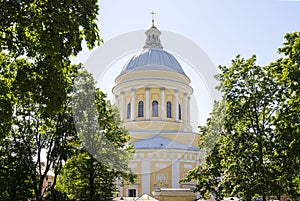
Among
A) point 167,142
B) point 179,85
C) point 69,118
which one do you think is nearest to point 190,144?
point 167,142

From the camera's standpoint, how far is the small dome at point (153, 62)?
48062 mm

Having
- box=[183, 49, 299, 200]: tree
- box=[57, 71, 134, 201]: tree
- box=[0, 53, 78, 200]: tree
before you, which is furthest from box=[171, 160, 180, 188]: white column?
box=[0, 53, 78, 200]: tree

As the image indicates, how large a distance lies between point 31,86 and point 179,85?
3888 centimetres

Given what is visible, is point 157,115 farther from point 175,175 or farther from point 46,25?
point 46,25

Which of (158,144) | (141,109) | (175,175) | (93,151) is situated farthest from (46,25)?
(141,109)

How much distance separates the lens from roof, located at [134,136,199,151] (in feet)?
136

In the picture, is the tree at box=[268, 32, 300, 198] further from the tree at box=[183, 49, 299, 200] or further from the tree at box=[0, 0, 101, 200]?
the tree at box=[0, 0, 101, 200]

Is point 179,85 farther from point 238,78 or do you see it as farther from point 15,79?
point 15,79

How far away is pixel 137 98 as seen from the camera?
1853 inches

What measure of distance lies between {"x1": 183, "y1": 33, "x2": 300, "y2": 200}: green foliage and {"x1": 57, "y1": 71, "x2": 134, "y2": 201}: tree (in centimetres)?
556

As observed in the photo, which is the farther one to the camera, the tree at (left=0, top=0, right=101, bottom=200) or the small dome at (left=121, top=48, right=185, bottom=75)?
the small dome at (left=121, top=48, right=185, bottom=75)

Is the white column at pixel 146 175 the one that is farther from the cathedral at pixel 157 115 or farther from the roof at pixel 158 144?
the roof at pixel 158 144

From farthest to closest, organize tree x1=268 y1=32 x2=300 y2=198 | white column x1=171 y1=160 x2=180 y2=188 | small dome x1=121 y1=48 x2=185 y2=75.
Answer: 1. small dome x1=121 y1=48 x2=185 y2=75
2. white column x1=171 y1=160 x2=180 y2=188
3. tree x1=268 y1=32 x2=300 y2=198

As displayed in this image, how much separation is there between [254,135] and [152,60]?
3270 cm
